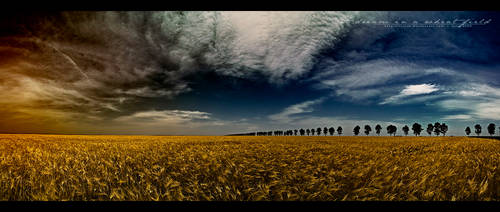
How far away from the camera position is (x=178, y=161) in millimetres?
Answer: 4949

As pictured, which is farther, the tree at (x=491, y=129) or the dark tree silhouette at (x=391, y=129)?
the dark tree silhouette at (x=391, y=129)

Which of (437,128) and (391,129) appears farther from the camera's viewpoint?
(391,129)

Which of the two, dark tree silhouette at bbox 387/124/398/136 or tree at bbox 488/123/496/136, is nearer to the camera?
tree at bbox 488/123/496/136

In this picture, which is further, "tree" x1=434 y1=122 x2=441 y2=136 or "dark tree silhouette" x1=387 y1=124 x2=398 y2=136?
"dark tree silhouette" x1=387 y1=124 x2=398 y2=136

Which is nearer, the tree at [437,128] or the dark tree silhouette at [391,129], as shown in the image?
the tree at [437,128]

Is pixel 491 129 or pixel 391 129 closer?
pixel 491 129
